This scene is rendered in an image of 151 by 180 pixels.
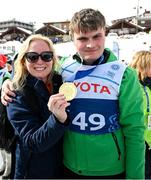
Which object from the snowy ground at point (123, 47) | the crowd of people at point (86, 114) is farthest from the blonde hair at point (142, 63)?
the snowy ground at point (123, 47)

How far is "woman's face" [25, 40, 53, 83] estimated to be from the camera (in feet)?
6.53

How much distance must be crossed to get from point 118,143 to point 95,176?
9.5 inches

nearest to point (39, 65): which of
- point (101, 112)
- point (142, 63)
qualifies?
point (101, 112)

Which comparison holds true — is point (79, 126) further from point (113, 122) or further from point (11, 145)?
point (11, 145)

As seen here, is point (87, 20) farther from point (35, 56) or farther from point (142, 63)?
point (142, 63)

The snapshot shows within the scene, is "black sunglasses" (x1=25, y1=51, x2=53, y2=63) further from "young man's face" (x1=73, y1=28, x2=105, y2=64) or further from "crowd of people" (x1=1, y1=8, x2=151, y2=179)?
"young man's face" (x1=73, y1=28, x2=105, y2=64)

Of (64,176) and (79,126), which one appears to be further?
(64,176)

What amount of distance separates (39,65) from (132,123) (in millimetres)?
648

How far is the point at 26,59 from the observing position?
2.01 m

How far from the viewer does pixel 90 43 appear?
187 cm

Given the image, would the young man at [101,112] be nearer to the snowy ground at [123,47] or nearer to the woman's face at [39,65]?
the woman's face at [39,65]

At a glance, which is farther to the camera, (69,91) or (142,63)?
(142,63)

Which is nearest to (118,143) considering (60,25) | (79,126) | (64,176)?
(79,126)

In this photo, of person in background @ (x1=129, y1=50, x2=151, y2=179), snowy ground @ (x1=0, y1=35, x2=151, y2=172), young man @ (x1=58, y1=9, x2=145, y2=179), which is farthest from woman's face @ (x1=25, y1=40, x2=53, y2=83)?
snowy ground @ (x1=0, y1=35, x2=151, y2=172)
